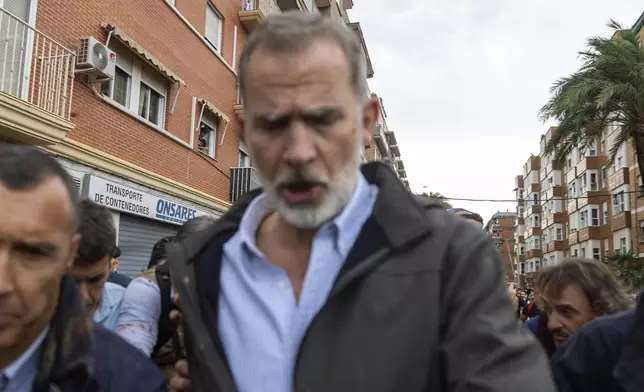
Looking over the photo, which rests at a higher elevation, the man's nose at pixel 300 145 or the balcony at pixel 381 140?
the balcony at pixel 381 140

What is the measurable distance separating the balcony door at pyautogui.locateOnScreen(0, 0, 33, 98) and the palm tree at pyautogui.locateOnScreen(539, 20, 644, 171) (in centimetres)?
1256

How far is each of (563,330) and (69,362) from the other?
99.2 inches

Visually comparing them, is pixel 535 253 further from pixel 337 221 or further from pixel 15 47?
pixel 337 221

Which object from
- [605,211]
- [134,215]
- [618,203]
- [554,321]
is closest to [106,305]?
[554,321]

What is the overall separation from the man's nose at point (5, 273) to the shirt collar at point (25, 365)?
0.61 feet

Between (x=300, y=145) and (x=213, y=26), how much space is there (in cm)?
1331

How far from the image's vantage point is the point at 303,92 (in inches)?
49.9

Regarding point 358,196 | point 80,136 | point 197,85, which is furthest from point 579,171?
point 358,196

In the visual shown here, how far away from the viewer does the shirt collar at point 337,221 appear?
4.32ft

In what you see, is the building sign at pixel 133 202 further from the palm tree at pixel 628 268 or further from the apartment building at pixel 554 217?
the apartment building at pixel 554 217

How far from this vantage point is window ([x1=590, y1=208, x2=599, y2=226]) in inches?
1640

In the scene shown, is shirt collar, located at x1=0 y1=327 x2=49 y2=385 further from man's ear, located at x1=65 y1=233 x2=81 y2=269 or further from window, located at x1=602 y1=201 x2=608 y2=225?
window, located at x1=602 y1=201 x2=608 y2=225

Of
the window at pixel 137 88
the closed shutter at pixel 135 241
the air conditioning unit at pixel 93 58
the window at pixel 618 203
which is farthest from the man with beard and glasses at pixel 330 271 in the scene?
the window at pixel 618 203

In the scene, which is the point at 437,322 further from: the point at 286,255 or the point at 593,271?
the point at 593,271
